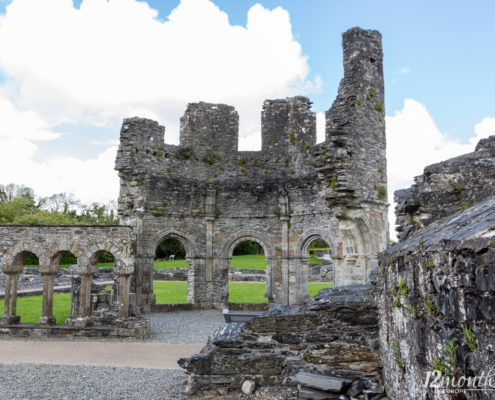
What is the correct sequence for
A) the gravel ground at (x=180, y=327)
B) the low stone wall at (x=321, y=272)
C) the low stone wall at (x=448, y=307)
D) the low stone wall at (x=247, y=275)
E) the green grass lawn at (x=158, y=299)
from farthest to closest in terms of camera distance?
the low stone wall at (x=321, y=272) < the low stone wall at (x=247, y=275) < the green grass lawn at (x=158, y=299) < the gravel ground at (x=180, y=327) < the low stone wall at (x=448, y=307)

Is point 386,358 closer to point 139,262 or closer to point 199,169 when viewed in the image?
point 139,262

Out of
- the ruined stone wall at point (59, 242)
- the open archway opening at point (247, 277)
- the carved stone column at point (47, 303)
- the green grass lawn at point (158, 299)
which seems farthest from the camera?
the open archway opening at point (247, 277)

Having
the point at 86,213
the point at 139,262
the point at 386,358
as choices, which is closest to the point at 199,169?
the point at 139,262

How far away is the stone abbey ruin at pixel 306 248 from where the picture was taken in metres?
2.46

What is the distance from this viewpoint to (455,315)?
2.16 meters

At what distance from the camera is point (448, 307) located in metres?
2.24

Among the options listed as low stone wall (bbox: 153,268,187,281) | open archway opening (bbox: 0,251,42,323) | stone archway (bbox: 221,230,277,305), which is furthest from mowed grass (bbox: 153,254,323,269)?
stone archway (bbox: 221,230,277,305)

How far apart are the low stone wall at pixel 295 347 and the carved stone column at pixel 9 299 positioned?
8690 millimetres

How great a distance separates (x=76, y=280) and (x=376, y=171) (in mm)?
10388

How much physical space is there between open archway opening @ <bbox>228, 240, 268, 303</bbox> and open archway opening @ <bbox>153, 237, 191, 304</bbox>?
2790mm

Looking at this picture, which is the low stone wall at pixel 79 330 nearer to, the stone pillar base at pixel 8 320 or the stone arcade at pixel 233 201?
the stone pillar base at pixel 8 320

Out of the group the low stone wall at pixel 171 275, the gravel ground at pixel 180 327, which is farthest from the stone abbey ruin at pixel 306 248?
the low stone wall at pixel 171 275

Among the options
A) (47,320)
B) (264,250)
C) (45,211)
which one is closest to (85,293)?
(47,320)

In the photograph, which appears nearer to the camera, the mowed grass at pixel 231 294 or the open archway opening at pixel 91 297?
the open archway opening at pixel 91 297
